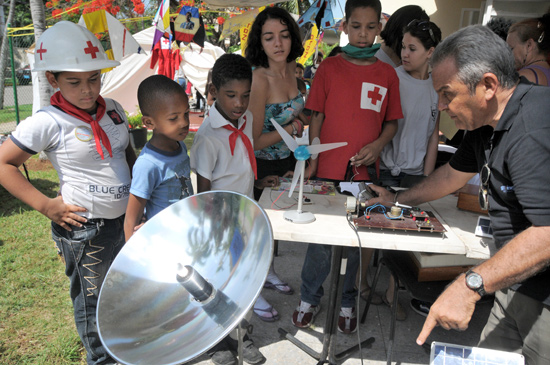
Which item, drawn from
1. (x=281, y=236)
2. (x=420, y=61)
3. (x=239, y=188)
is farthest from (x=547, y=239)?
(x=420, y=61)

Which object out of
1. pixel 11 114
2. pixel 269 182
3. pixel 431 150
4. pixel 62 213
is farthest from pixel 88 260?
pixel 11 114

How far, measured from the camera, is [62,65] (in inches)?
74.3

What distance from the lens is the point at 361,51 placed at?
8.18 feet

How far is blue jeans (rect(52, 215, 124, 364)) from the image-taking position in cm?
205

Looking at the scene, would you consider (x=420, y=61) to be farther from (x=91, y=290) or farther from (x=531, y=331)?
(x=91, y=290)

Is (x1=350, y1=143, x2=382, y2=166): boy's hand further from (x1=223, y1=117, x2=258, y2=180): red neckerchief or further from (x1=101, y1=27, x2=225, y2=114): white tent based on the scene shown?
(x1=101, y1=27, x2=225, y2=114): white tent

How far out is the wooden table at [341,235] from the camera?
1748mm

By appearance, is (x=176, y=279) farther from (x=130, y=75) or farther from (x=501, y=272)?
(x=130, y=75)

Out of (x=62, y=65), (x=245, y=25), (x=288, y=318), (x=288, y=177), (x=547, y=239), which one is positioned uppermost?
(x=245, y=25)

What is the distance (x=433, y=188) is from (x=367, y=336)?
124cm

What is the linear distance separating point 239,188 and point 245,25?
5356 millimetres

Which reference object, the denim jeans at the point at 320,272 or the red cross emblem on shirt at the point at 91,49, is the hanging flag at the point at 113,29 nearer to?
the red cross emblem on shirt at the point at 91,49

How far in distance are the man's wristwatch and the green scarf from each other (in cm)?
158

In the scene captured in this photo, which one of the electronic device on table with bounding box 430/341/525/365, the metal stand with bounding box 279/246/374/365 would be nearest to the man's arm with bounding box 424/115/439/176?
the metal stand with bounding box 279/246/374/365
